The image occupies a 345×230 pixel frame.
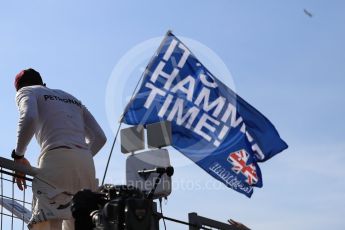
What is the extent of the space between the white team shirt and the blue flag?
11.7ft

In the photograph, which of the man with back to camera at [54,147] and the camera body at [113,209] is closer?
the camera body at [113,209]

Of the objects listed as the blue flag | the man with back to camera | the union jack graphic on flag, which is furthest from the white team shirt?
the union jack graphic on flag

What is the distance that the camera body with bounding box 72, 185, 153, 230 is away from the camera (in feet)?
13.4

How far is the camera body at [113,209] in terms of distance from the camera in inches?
161

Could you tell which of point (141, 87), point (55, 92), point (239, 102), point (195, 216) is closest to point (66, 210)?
point (55, 92)

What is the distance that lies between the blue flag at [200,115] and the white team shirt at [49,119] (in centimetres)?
357

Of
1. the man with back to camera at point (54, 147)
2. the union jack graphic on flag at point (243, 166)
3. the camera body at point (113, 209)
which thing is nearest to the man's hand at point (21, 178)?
the man with back to camera at point (54, 147)

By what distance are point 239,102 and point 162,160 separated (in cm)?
448

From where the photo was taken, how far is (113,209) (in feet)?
13.6

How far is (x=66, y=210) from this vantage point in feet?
18.5

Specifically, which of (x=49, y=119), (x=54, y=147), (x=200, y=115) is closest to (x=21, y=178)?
(x=54, y=147)

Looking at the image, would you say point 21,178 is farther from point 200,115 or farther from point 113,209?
point 200,115

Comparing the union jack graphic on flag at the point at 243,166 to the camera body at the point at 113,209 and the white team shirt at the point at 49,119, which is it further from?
the camera body at the point at 113,209

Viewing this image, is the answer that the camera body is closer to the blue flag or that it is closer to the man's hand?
the man's hand
